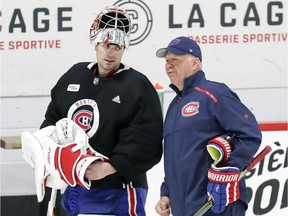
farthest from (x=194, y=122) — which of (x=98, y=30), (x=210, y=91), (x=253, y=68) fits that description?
(x=253, y=68)

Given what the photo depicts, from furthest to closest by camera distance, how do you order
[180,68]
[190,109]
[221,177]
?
[180,68] < [190,109] < [221,177]

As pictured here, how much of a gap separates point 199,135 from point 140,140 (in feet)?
0.73

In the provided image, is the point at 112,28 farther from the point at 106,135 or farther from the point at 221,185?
the point at 221,185

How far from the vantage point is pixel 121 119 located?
3.71 metres

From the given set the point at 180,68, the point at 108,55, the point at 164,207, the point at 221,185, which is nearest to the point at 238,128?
the point at 221,185

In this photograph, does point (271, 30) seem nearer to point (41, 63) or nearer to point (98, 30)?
point (41, 63)

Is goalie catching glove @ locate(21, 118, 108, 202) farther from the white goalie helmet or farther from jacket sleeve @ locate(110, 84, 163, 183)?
the white goalie helmet

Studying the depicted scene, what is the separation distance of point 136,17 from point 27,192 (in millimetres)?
1010

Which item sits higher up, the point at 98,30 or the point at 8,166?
the point at 98,30

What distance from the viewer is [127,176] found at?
12.1 feet

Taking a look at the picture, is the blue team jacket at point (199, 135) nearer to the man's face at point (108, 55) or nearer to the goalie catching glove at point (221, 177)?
the goalie catching glove at point (221, 177)

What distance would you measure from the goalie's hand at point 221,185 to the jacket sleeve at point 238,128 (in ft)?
0.13

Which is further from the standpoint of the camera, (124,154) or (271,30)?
(271,30)

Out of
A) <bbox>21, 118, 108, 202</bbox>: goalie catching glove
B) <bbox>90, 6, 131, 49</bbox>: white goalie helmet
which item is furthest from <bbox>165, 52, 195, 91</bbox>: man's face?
<bbox>21, 118, 108, 202</bbox>: goalie catching glove
